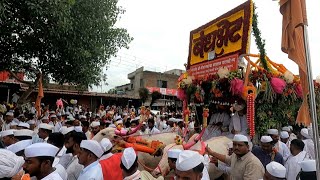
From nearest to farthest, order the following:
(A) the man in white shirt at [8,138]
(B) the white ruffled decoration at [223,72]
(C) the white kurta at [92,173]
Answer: (C) the white kurta at [92,173] < (A) the man in white shirt at [8,138] < (B) the white ruffled decoration at [223,72]

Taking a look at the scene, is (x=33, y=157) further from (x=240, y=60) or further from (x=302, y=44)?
(x=240, y=60)

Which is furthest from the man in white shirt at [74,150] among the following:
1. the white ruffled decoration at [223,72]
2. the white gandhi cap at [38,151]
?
the white ruffled decoration at [223,72]

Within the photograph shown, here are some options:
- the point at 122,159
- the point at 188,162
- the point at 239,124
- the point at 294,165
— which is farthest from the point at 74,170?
the point at 239,124

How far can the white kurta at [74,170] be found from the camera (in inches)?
191

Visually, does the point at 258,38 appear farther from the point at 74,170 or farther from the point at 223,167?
the point at 74,170

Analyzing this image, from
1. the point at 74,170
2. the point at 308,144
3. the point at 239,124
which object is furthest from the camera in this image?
the point at 239,124

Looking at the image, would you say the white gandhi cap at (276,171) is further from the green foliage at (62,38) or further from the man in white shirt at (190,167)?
the green foliage at (62,38)

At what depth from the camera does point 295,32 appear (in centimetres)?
332

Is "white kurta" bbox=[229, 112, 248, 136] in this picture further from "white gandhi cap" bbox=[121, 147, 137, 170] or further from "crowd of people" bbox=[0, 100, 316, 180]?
"white gandhi cap" bbox=[121, 147, 137, 170]

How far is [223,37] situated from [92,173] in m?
5.44

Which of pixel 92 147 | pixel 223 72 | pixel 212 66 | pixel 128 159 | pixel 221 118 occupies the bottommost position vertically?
pixel 128 159

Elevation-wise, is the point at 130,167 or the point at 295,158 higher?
the point at 130,167

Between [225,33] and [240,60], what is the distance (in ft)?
2.92

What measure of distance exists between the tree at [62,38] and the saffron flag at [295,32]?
22.2 ft
